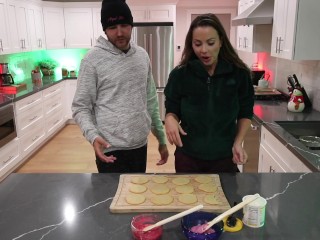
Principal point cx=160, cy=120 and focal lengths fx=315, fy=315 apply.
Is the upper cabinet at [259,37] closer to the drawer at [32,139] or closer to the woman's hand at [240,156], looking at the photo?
the woman's hand at [240,156]

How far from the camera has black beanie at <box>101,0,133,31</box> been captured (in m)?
1.53

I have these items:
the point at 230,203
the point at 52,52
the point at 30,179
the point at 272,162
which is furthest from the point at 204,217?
the point at 52,52

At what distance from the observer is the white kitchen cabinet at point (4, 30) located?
3910 mm

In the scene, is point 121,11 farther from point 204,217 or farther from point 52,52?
point 52,52

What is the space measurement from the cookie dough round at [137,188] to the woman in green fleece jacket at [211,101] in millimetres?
323

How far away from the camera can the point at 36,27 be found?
16.3 feet

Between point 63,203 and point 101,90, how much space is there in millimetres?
646

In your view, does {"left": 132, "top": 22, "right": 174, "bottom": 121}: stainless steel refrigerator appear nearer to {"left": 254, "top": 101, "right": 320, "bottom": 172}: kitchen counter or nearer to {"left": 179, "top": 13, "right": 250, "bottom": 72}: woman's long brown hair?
{"left": 254, "top": 101, "right": 320, "bottom": 172}: kitchen counter

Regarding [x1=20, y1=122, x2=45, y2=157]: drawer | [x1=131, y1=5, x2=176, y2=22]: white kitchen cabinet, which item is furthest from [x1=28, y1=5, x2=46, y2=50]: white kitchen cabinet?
[x1=131, y1=5, x2=176, y2=22]: white kitchen cabinet

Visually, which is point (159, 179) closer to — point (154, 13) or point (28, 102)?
point (28, 102)

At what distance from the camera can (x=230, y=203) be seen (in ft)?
3.77

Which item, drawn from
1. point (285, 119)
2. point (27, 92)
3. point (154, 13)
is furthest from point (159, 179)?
point (154, 13)

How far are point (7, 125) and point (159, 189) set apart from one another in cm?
277

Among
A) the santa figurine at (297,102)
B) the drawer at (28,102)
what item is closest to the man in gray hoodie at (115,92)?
the santa figurine at (297,102)
